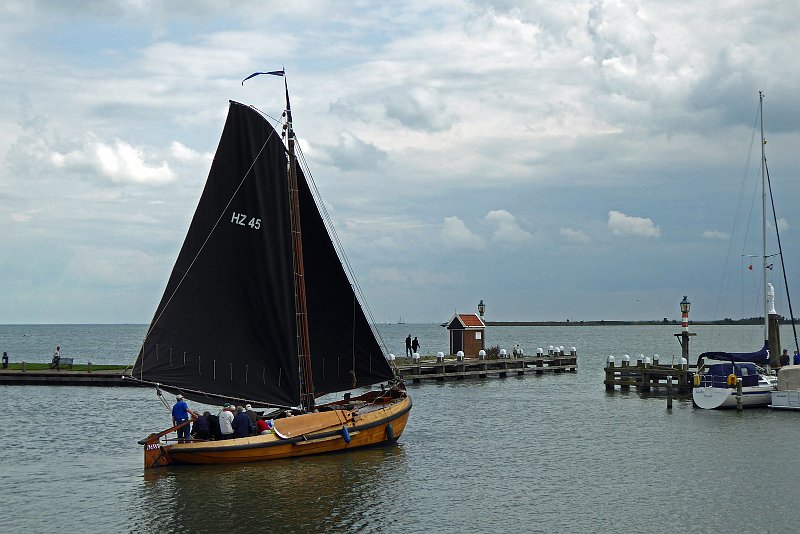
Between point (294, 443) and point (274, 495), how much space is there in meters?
4.43

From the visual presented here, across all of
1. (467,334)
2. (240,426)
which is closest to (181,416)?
(240,426)

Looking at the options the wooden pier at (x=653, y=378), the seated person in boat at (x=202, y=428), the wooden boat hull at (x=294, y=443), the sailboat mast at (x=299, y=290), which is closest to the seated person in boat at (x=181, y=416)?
the seated person in boat at (x=202, y=428)

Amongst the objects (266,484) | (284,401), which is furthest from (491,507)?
(284,401)

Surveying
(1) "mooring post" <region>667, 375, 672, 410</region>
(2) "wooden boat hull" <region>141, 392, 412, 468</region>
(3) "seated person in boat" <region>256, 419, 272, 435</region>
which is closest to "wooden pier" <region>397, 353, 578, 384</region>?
(1) "mooring post" <region>667, 375, 672, 410</region>

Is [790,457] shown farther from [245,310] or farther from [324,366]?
[245,310]

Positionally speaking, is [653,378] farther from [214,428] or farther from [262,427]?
[214,428]

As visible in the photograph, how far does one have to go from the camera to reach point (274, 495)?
22.9 metres

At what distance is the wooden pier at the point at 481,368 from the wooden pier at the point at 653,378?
1082cm

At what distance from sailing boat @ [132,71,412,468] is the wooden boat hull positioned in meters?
0.04

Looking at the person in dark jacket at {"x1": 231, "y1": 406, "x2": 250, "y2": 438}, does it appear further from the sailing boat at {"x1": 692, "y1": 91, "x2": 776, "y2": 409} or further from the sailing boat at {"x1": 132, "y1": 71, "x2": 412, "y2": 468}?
the sailing boat at {"x1": 692, "y1": 91, "x2": 776, "y2": 409}

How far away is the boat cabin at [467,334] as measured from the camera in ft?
219

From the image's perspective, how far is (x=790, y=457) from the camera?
2822 cm

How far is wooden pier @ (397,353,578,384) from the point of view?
57597 millimetres

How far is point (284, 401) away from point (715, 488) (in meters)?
13.7
